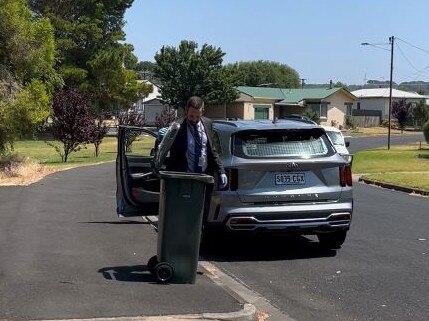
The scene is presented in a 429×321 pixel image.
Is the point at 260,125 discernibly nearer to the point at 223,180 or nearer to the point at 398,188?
the point at 223,180

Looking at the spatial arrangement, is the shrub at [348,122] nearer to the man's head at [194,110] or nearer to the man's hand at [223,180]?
the man's hand at [223,180]

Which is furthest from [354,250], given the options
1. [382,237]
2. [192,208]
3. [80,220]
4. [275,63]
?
[275,63]

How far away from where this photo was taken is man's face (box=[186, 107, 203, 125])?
738cm

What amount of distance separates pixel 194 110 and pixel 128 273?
1849 millimetres

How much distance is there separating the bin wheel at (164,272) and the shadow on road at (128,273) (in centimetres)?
14

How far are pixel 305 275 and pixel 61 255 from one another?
2819mm

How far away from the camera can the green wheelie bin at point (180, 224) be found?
6809 mm

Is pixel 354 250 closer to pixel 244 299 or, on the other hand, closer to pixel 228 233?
pixel 228 233

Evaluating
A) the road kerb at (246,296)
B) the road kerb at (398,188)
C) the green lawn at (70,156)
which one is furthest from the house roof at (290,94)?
the road kerb at (246,296)

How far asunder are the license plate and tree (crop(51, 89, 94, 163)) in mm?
22482

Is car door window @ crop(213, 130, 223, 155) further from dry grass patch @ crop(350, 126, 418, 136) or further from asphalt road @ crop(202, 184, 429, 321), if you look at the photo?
dry grass patch @ crop(350, 126, 418, 136)

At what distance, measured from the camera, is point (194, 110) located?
737 cm

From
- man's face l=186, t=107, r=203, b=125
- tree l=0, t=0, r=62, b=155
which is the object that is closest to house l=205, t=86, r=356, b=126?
tree l=0, t=0, r=62, b=155

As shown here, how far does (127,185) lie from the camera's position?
941 centimetres
